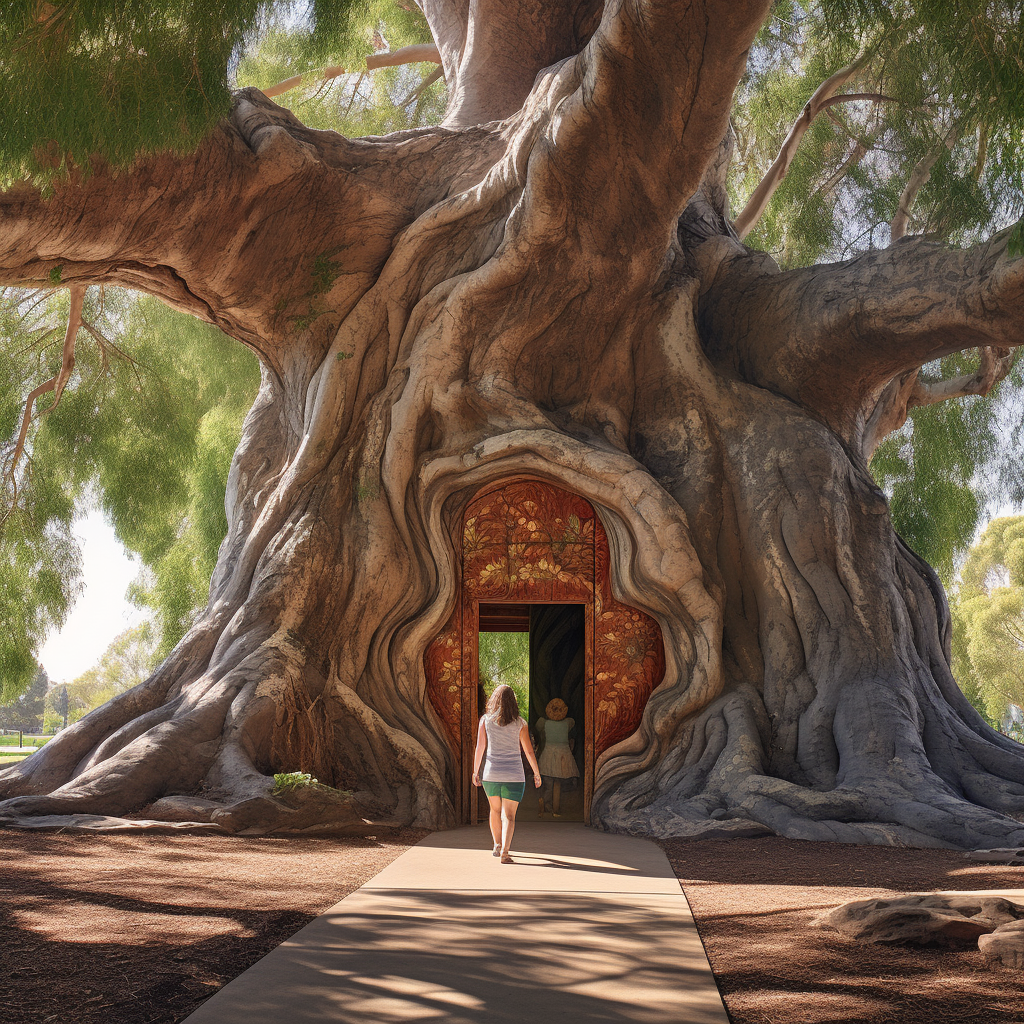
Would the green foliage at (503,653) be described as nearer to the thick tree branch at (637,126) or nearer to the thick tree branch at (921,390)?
the thick tree branch at (921,390)

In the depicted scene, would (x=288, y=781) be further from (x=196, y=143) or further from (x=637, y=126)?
(x=637, y=126)

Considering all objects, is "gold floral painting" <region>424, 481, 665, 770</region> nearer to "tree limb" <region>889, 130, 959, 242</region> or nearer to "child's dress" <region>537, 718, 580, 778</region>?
"child's dress" <region>537, 718, 580, 778</region>

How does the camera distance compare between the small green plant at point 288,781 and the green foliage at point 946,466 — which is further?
the green foliage at point 946,466

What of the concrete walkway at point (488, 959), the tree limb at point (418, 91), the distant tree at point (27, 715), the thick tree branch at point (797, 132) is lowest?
the distant tree at point (27, 715)

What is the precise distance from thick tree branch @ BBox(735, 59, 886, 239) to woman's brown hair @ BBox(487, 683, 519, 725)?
7665 mm

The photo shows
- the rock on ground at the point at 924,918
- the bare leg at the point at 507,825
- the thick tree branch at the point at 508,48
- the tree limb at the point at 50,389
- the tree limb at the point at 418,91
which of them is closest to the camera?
the rock on ground at the point at 924,918

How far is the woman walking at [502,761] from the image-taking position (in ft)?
21.6

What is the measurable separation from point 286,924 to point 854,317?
756 centimetres

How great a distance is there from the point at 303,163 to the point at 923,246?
5.71 meters

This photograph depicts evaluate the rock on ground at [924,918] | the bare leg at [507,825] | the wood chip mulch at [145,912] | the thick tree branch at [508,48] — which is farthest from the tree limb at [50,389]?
the rock on ground at [924,918]

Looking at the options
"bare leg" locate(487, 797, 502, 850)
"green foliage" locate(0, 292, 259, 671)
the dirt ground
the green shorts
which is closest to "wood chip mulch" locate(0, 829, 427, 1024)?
the dirt ground

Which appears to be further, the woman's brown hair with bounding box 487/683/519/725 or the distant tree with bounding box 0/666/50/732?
the distant tree with bounding box 0/666/50/732

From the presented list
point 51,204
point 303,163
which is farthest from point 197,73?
point 303,163

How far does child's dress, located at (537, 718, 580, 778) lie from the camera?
10273 millimetres
